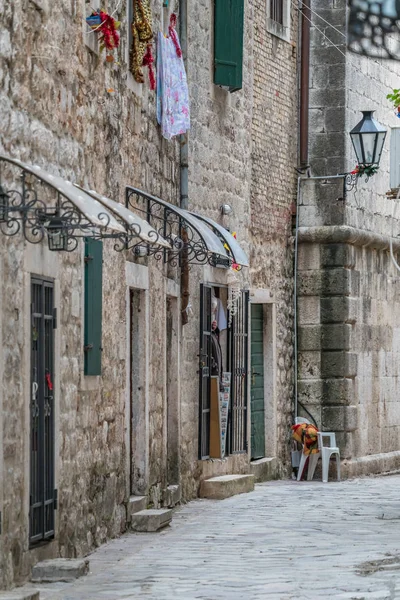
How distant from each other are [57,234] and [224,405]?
7151mm

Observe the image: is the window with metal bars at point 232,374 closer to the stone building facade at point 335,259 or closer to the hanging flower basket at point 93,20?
the stone building facade at point 335,259

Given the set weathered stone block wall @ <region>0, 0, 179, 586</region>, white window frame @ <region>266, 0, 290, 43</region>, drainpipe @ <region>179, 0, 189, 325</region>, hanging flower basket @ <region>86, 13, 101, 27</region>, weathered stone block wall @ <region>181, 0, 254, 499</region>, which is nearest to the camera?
weathered stone block wall @ <region>0, 0, 179, 586</region>

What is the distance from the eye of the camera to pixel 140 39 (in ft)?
43.5

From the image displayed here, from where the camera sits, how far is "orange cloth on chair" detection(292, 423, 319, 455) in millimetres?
19391

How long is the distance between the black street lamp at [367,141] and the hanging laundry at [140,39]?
626 cm

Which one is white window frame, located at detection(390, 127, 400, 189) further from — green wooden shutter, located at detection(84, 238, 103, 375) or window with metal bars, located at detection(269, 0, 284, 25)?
green wooden shutter, located at detection(84, 238, 103, 375)

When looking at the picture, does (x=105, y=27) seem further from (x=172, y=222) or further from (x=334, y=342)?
(x=334, y=342)

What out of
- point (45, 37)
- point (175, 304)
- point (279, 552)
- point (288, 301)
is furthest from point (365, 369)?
point (45, 37)

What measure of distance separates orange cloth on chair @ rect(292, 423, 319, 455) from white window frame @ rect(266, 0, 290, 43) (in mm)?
4960

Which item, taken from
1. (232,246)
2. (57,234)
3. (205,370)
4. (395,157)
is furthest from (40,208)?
(395,157)

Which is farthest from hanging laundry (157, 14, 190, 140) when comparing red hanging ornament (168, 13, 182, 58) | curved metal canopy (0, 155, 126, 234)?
curved metal canopy (0, 155, 126, 234)

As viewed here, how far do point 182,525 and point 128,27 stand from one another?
429 centimetres

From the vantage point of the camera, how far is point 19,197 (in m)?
9.38

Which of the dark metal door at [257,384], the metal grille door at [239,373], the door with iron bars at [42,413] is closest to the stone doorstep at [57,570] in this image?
the door with iron bars at [42,413]
